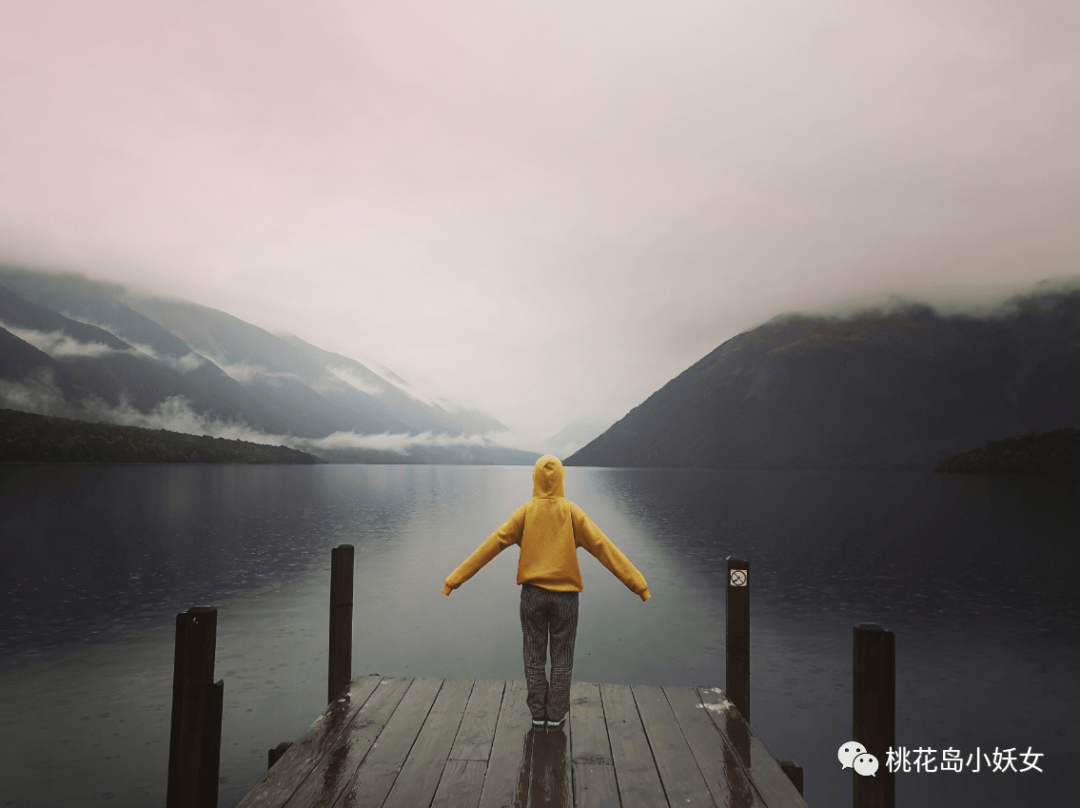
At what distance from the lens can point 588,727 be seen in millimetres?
6652

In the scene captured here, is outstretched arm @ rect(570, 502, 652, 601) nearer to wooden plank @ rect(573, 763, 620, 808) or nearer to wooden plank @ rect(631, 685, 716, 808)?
wooden plank @ rect(631, 685, 716, 808)

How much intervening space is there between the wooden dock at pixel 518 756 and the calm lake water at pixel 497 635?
4.59m

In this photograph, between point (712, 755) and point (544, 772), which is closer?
point (544, 772)

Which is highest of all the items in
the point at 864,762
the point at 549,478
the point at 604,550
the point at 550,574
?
the point at 549,478

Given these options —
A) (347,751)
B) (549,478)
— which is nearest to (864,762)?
(549,478)

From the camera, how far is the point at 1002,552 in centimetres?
3628

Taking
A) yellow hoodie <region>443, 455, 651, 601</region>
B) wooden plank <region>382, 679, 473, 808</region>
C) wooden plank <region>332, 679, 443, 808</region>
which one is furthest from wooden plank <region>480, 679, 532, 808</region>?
yellow hoodie <region>443, 455, 651, 601</region>

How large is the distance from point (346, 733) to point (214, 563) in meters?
26.9

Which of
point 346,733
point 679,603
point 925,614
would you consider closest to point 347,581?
point 346,733

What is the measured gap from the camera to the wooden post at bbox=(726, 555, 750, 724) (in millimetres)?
7574

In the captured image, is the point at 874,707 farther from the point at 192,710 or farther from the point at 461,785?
the point at 192,710

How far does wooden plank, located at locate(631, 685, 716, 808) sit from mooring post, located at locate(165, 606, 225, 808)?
404 cm

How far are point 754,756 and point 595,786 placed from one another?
1.79 m

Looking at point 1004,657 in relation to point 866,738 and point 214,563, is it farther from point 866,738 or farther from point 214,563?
point 214,563
